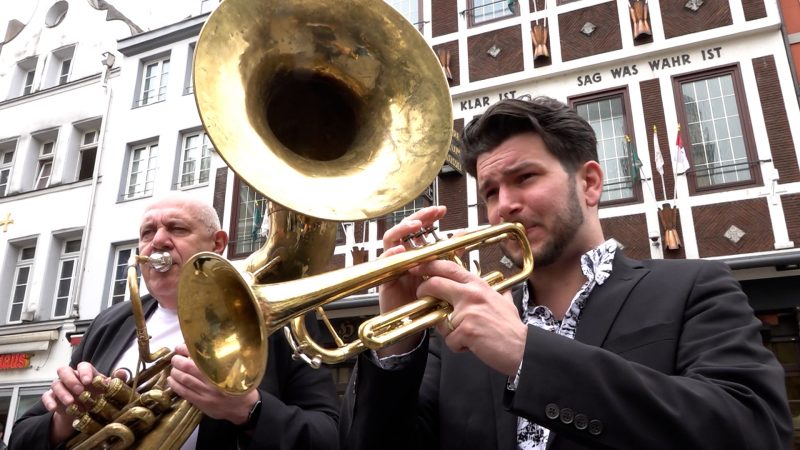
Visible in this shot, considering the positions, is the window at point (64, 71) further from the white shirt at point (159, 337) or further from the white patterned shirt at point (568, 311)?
the white patterned shirt at point (568, 311)

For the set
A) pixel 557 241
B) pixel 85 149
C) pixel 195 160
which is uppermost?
pixel 85 149

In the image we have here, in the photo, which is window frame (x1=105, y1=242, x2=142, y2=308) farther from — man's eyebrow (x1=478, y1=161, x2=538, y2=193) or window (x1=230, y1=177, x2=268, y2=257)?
man's eyebrow (x1=478, y1=161, x2=538, y2=193)

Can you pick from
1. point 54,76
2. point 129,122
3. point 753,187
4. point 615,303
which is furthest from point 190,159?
point 615,303

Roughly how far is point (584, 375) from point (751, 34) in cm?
928

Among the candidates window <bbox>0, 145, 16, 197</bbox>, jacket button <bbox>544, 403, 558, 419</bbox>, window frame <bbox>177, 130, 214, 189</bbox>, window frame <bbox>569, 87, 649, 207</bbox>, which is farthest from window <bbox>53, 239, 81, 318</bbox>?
jacket button <bbox>544, 403, 558, 419</bbox>

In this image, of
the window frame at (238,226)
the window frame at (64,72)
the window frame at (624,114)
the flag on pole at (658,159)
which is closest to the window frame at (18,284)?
the window frame at (64,72)

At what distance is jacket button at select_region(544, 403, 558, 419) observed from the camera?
138 centimetres

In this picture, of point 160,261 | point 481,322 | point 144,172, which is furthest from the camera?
point 144,172

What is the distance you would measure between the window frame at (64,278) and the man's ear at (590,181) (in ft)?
43.9

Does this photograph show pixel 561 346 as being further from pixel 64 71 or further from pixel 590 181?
pixel 64 71

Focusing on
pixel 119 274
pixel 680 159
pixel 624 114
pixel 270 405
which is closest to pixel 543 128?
pixel 270 405

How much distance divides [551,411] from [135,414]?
1513 millimetres

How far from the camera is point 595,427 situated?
4.49ft

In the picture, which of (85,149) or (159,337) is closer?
(159,337)
